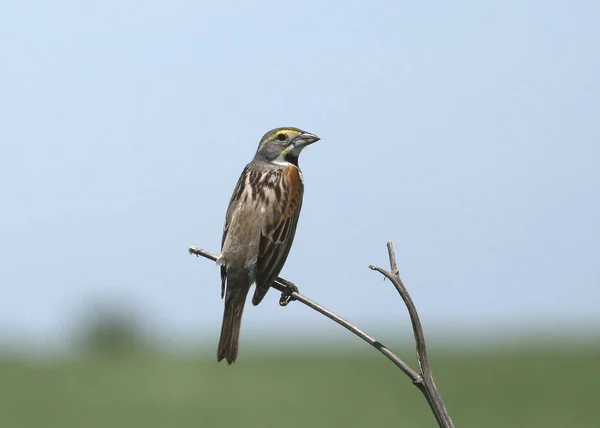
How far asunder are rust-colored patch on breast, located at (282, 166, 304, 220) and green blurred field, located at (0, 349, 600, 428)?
1022 inches

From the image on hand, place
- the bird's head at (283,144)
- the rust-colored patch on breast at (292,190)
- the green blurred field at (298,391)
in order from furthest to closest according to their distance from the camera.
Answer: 1. the green blurred field at (298,391)
2. the bird's head at (283,144)
3. the rust-colored patch on breast at (292,190)

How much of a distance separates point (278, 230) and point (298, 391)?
35048 millimetres

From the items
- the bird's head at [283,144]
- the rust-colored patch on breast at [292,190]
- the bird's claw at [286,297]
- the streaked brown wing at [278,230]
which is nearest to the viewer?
the bird's claw at [286,297]

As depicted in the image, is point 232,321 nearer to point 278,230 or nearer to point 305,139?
point 278,230

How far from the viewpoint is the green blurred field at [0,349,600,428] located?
118 feet

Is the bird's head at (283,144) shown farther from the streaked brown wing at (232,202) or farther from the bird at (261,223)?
the streaked brown wing at (232,202)

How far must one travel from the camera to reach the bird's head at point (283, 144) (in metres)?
7.50

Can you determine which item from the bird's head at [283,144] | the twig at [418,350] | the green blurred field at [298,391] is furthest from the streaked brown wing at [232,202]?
the green blurred field at [298,391]

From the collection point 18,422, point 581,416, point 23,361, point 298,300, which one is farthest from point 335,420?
point 298,300

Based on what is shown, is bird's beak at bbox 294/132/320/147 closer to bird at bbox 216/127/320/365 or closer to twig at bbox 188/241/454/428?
bird at bbox 216/127/320/365

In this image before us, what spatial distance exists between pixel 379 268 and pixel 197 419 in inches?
1339

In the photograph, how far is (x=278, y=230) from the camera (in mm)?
7211

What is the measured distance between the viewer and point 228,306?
23.3 ft

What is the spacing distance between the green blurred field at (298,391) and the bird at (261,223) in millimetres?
25981
